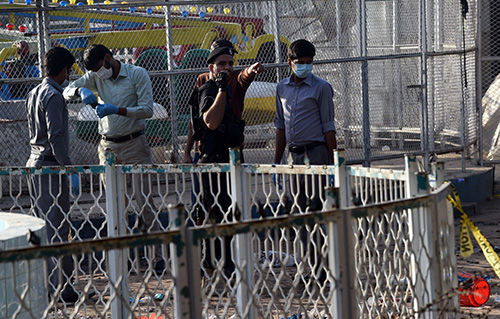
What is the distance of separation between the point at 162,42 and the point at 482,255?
6285mm

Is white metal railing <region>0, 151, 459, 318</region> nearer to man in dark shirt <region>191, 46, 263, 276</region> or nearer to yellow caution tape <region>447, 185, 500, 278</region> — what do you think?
yellow caution tape <region>447, 185, 500, 278</region>

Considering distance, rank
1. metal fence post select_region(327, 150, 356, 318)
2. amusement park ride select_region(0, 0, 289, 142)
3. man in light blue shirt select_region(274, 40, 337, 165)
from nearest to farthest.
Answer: metal fence post select_region(327, 150, 356, 318) < man in light blue shirt select_region(274, 40, 337, 165) < amusement park ride select_region(0, 0, 289, 142)

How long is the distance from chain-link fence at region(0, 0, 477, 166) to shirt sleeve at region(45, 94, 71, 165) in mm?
1927

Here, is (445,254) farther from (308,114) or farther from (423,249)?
(308,114)

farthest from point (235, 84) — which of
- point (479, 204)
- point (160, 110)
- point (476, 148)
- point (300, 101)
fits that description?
point (476, 148)

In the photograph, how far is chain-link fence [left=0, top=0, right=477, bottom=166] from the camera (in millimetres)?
9898

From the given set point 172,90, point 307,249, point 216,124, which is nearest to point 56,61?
point 216,124

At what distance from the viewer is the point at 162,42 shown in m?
12.5

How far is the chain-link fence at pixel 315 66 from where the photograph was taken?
32.5 ft

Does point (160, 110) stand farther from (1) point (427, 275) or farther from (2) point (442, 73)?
→ (1) point (427, 275)

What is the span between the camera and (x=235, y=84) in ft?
23.7

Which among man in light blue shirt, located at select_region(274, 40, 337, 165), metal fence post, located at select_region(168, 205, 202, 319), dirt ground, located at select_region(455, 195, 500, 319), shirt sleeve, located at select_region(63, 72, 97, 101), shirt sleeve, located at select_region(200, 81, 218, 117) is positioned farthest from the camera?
shirt sleeve, located at select_region(63, 72, 97, 101)

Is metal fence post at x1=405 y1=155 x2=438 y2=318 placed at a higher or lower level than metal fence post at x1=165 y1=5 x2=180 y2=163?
lower

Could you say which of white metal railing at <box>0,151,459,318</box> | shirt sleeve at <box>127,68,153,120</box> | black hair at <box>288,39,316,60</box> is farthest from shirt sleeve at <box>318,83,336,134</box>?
shirt sleeve at <box>127,68,153,120</box>
